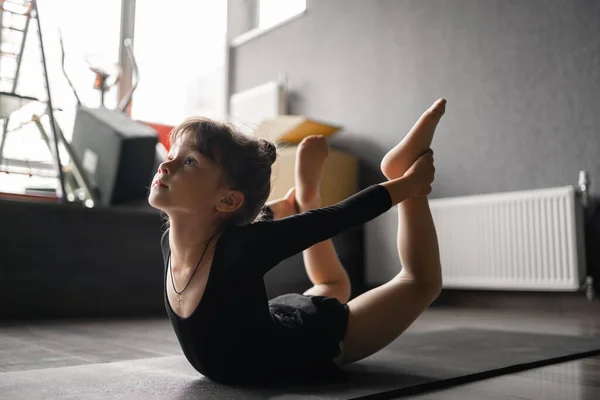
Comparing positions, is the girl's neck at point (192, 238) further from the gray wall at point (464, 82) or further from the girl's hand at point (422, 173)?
the gray wall at point (464, 82)

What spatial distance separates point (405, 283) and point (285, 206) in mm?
353

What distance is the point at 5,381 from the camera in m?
0.89

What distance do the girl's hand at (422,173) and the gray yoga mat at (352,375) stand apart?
1.10 feet

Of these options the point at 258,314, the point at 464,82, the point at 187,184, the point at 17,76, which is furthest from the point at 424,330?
the point at 17,76

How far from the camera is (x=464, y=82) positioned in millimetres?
2785

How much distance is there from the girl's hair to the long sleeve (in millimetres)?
89

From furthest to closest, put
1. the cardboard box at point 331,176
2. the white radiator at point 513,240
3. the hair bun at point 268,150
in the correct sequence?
the cardboard box at point 331,176, the white radiator at point 513,240, the hair bun at point 268,150

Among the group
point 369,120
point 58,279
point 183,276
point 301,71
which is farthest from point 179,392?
point 301,71

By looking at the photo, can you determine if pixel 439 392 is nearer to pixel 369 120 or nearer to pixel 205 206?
pixel 205 206

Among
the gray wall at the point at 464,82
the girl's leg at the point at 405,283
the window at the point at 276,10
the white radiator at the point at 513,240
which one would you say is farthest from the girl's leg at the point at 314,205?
the window at the point at 276,10

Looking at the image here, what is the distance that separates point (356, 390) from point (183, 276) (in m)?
0.33

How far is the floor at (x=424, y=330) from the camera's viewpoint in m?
0.86

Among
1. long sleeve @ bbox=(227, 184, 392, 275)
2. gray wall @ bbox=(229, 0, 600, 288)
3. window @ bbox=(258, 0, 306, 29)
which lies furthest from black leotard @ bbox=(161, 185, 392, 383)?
window @ bbox=(258, 0, 306, 29)

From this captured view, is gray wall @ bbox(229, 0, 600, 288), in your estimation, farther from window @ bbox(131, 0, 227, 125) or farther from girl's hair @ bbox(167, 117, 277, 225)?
girl's hair @ bbox(167, 117, 277, 225)
